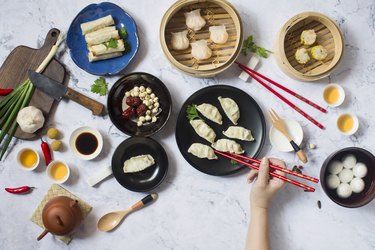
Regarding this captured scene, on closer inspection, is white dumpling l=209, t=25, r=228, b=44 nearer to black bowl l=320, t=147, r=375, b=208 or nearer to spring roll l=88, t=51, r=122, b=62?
spring roll l=88, t=51, r=122, b=62

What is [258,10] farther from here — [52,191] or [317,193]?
[52,191]

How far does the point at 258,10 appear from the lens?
3369 mm

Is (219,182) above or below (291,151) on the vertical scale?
below

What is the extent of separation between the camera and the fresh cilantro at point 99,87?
3.27 meters

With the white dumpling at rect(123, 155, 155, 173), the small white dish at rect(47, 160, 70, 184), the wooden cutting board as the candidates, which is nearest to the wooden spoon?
the white dumpling at rect(123, 155, 155, 173)

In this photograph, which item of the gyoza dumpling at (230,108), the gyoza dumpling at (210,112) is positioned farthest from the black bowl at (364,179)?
the gyoza dumpling at (210,112)

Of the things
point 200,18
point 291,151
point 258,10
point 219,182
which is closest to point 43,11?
point 200,18

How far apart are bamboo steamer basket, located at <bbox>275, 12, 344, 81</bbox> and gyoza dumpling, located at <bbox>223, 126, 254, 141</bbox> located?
0.58m

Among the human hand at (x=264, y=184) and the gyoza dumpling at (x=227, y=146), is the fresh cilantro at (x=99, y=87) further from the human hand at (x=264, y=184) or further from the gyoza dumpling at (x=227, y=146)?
the human hand at (x=264, y=184)

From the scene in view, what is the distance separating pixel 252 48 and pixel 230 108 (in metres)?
0.53

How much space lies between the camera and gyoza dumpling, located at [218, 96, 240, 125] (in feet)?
10.6

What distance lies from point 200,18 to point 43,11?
1309 millimetres

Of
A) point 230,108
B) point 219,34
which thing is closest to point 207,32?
point 219,34

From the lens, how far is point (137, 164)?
3219 mm
